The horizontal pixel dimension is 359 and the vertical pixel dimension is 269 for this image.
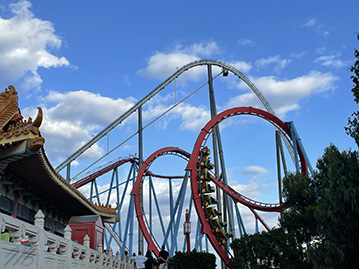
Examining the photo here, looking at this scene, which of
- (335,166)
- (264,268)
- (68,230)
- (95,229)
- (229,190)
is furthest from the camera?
(229,190)

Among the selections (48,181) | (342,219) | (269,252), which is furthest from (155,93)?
(342,219)

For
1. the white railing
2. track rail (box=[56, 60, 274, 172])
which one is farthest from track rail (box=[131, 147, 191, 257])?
the white railing

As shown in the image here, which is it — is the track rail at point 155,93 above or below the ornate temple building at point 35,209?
above

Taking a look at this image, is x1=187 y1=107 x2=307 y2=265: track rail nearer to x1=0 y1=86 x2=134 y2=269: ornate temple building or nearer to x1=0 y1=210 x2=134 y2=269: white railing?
x1=0 y1=86 x2=134 y2=269: ornate temple building

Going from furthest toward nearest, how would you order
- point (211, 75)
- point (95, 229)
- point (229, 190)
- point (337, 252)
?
point (211, 75) → point (229, 190) → point (95, 229) → point (337, 252)

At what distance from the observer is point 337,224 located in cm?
924

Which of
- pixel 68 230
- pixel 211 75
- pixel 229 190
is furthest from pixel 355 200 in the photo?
pixel 211 75

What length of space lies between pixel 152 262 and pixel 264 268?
4.48 meters

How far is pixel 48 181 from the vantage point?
1038cm

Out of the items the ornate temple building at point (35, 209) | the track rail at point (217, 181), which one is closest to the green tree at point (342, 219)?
the ornate temple building at point (35, 209)

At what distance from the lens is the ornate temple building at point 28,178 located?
7184mm

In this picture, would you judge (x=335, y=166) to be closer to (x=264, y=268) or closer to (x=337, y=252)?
(x=337, y=252)

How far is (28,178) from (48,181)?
1.61 ft

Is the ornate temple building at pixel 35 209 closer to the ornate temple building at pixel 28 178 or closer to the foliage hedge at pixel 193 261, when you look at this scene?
the ornate temple building at pixel 28 178
